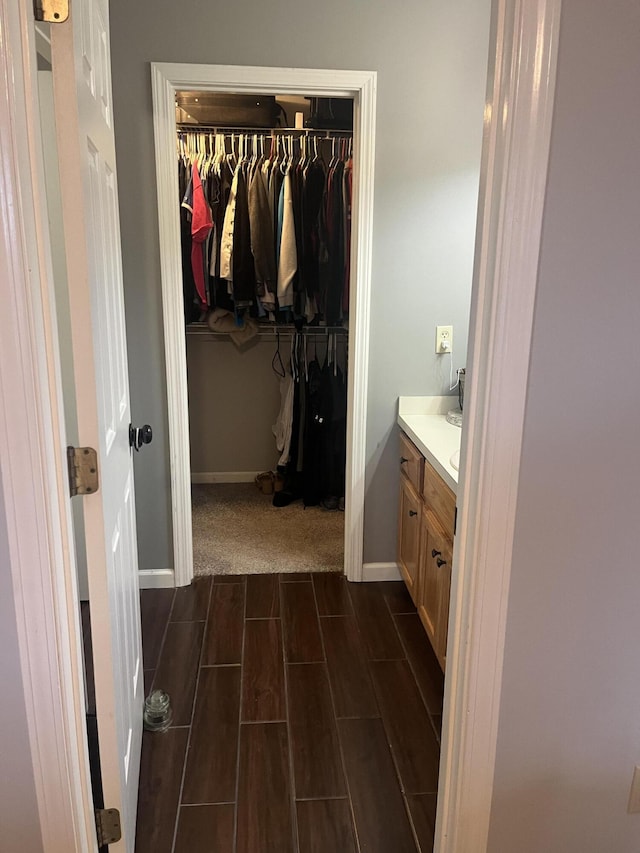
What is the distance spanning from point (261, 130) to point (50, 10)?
2939 millimetres

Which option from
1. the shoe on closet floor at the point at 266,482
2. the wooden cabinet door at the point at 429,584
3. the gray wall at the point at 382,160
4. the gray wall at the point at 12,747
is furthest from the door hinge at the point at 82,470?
the shoe on closet floor at the point at 266,482

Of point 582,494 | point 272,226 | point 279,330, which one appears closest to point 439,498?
point 582,494

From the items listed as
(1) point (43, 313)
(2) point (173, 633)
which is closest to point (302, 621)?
(2) point (173, 633)

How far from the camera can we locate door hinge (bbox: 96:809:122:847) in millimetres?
1348

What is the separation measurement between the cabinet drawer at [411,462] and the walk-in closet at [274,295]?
2.36ft

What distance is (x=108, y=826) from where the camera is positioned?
1.36 meters

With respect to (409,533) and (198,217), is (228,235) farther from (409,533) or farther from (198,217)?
(409,533)

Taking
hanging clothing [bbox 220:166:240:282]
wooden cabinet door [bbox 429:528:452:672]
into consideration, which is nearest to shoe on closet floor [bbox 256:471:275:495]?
hanging clothing [bbox 220:166:240:282]

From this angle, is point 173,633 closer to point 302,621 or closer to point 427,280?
point 302,621

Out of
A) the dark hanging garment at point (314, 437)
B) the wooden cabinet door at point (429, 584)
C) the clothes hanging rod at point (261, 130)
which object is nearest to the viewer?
the wooden cabinet door at point (429, 584)

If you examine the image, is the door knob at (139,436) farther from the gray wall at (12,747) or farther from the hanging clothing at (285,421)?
the hanging clothing at (285,421)

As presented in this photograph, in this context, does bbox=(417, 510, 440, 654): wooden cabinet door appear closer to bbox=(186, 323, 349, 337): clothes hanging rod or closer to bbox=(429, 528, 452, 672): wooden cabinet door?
bbox=(429, 528, 452, 672): wooden cabinet door

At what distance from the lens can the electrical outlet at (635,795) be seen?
1.34 metres

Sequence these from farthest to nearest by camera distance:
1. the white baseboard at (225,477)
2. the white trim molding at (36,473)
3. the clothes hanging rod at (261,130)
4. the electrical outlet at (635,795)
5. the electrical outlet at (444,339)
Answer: the white baseboard at (225,477) → the clothes hanging rod at (261,130) → the electrical outlet at (444,339) → the electrical outlet at (635,795) → the white trim molding at (36,473)
